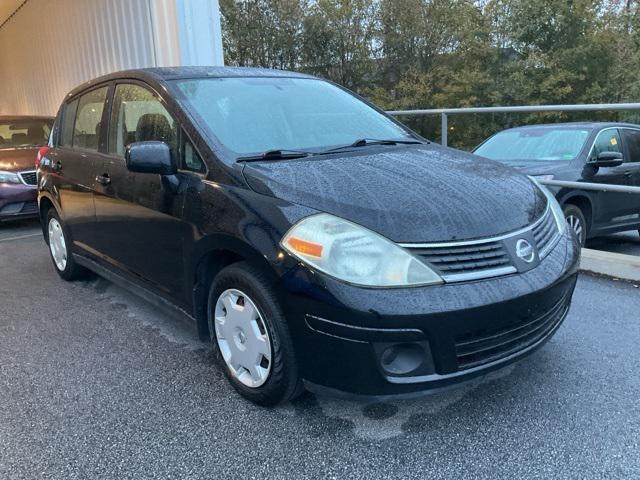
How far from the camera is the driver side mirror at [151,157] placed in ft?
9.31

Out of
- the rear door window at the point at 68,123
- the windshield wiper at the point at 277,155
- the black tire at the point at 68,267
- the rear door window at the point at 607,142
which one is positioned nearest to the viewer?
the windshield wiper at the point at 277,155

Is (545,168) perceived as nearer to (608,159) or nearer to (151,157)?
(608,159)

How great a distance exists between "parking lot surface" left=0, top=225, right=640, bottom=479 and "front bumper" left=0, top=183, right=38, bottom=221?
4.00 metres

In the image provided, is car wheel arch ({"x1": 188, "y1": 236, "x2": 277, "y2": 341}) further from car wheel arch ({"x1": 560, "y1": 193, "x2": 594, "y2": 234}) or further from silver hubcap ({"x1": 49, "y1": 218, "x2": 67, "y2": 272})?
car wheel arch ({"x1": 560, "y1": 193, "x2": 594, "y2": 234})

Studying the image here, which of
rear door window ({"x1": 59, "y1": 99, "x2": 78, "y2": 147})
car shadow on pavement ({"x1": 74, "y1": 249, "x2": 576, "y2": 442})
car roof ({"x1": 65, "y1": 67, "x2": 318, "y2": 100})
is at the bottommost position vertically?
car shadow on pavement ({"x1": 74, "y1": 249, "x2": 576, "y2": 442})

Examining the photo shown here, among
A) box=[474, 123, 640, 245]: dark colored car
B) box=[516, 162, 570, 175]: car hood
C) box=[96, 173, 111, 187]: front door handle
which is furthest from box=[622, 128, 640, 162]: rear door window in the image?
box=[96, 173, 111, 187]: front door handle

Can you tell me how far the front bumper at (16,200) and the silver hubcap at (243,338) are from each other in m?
5.20

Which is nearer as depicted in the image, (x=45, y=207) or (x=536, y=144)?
(x=45, y=207)

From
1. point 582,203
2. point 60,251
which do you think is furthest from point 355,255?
point 582,203

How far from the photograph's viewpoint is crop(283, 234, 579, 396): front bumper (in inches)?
84.0

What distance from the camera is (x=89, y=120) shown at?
4.09m

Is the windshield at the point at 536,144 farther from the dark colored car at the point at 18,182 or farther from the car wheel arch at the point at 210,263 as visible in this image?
the dark colored car at the point at 18,182

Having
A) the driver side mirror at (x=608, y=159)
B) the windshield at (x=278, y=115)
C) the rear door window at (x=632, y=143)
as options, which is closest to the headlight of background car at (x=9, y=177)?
the windshield at (x=278, y=115)

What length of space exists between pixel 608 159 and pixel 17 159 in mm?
6879
